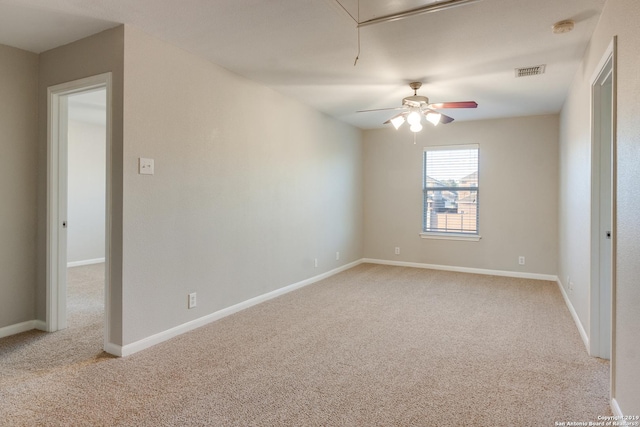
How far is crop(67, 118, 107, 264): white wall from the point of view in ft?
21.6

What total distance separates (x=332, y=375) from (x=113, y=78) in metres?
2.70

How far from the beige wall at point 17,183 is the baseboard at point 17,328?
1.1 inches

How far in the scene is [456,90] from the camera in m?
4.41

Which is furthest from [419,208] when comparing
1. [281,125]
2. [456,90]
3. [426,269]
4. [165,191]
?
[165,191]

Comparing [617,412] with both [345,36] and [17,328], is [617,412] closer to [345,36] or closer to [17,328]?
[345,36]

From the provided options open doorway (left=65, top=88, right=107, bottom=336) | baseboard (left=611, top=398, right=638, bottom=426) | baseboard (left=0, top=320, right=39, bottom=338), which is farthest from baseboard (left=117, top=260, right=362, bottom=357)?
baseboard (left=611, top=398, right=638, bottom=426)

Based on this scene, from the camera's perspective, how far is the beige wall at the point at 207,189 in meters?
2.93

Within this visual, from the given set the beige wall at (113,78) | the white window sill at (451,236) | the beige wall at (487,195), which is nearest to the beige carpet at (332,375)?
the beige wall at (113,78)

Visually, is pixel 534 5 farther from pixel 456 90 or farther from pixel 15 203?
pixel 15 203

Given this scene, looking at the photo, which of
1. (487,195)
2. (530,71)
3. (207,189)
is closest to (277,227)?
(207,189)

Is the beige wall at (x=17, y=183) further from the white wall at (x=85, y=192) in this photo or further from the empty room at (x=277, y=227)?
the white wall at (x=85, y=192)

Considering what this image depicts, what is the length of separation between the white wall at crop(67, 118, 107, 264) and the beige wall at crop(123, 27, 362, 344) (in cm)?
428

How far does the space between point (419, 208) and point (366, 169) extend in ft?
3.97

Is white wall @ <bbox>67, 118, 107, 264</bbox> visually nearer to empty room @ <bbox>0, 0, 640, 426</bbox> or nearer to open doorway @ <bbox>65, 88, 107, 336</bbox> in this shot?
open doorway @ <bbox>65, 88, 107, 336</bbox>
